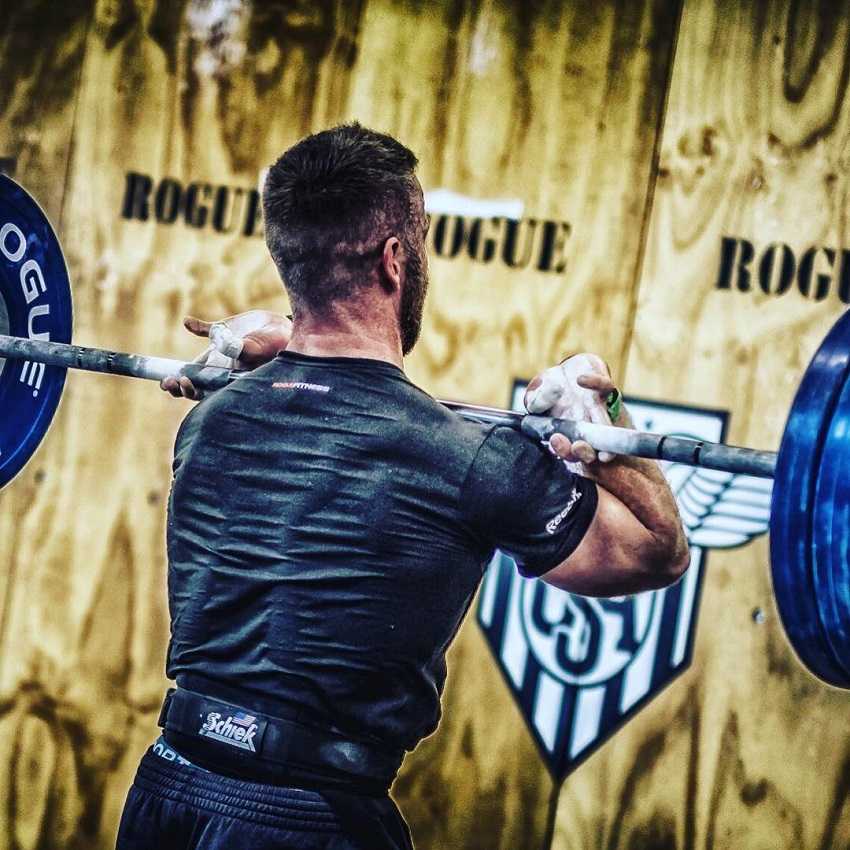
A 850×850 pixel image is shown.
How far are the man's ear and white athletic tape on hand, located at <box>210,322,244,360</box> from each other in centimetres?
49

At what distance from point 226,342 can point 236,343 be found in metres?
0.02

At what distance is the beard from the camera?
1.65m

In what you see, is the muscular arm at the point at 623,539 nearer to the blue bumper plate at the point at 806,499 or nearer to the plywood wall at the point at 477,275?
the blue bumper plate at the point at 806,499

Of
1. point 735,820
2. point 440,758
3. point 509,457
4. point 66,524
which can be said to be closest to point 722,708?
point 735,820

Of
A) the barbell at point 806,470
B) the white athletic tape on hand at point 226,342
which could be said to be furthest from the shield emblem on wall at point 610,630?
the barbell at point 806,470

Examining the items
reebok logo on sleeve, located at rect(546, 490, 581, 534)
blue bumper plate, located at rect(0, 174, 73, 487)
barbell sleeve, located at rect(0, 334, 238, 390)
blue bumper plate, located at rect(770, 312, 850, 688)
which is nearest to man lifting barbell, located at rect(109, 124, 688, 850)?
reebok logo on sleeve, located at rect(546, 490, 581, 534)

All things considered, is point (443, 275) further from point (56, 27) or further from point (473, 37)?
point (56, 27)

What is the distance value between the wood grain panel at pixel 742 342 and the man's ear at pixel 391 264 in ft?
4.13

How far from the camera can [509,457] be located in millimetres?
1512

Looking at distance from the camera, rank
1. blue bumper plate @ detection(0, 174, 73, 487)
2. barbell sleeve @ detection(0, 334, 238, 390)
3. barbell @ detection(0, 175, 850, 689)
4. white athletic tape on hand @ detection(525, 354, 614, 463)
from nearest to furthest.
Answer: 1. barbell @ detection(0, 175, 850, 689)
2. white athletic tape on hand @ detection(525, 354, 614, 463)
3. barbell sleeve @ detection(0, 334, 238, 390)
4. blue bumper plate @ detection(0, 174, 73, 487)

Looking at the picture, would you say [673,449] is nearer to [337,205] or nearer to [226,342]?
[337,205]

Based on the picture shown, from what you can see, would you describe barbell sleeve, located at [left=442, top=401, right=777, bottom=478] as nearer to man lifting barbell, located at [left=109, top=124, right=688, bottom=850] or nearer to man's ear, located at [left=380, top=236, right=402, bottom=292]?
man lifting barbell, located at [left=109, top=124, right=688, bottom=850]

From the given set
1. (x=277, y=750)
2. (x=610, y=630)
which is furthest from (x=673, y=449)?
(x=610, y=630)

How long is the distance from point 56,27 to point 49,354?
1265 millimetres
